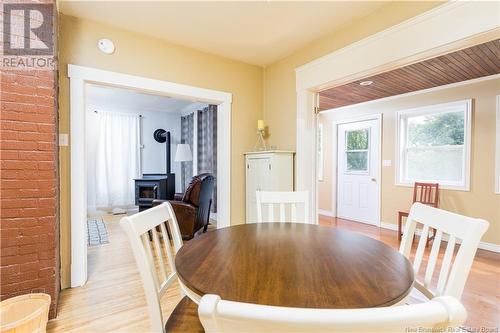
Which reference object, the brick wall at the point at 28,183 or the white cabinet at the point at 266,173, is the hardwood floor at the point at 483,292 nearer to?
the white cabinet at the point at 266,173

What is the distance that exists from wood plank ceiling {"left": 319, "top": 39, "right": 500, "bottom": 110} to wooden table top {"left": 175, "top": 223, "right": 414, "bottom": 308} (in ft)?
8.70

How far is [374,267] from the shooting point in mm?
949

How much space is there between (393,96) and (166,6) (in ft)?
12.8

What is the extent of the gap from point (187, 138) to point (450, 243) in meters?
5.74

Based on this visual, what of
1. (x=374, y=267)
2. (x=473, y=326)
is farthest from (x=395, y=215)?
(x=374, y=267)

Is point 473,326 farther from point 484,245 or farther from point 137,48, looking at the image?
point 137,48

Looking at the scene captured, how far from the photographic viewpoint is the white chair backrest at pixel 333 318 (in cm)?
37

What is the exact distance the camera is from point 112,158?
18.8 ft

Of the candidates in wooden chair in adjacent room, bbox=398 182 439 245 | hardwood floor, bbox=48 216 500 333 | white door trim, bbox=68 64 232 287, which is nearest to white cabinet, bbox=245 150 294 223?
hardwood floor, bbox=48 216 500 333

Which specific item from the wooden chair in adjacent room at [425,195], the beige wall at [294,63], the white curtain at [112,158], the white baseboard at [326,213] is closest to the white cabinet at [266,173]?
the beige wall at [294,63]

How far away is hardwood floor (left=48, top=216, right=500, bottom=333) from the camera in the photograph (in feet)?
5.75

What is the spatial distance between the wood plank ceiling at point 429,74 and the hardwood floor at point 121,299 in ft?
7.60

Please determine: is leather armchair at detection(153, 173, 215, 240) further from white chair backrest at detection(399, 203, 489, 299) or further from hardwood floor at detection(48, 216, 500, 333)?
white chair backrest at detection(399, 203, 489, 299)

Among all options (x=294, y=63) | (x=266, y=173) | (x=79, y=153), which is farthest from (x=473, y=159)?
(x=79, y=153)
